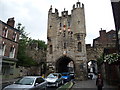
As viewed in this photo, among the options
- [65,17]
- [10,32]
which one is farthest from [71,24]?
[10,32]

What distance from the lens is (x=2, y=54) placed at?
18.9 m

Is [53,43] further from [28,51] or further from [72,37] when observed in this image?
[28,51]

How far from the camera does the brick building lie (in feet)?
63.2

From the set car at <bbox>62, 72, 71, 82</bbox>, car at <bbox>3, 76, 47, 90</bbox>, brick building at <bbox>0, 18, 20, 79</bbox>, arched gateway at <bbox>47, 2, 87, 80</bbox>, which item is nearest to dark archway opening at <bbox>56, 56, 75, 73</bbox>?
arched gateway at <bbox>47, 2, 87, 80</bbox>

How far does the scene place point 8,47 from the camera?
2061 cm

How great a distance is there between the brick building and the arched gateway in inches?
294

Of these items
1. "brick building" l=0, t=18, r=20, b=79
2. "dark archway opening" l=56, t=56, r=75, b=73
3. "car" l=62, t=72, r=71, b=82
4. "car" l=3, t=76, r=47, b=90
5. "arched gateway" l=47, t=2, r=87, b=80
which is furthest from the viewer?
"dark archway opening" l=56, t=56, r=75, b=73

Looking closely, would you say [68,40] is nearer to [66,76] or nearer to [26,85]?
[66,76]

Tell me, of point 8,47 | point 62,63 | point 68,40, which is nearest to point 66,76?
point 68,40

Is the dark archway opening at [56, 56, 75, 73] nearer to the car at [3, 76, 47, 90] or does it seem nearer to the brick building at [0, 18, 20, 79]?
the brick building at [0, 18, 20, 79]

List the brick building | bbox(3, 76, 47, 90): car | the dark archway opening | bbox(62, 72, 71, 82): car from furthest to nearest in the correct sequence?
the dark archway opening → the brick building → bbox(62, 72, 71, 82): car → bbox(3, 76, 47, 90): car

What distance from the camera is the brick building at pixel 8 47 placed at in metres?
19.3

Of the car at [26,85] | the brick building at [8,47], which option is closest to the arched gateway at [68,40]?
the brick building at [8,47]

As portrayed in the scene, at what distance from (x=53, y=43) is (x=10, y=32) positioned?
9299 millimetres
